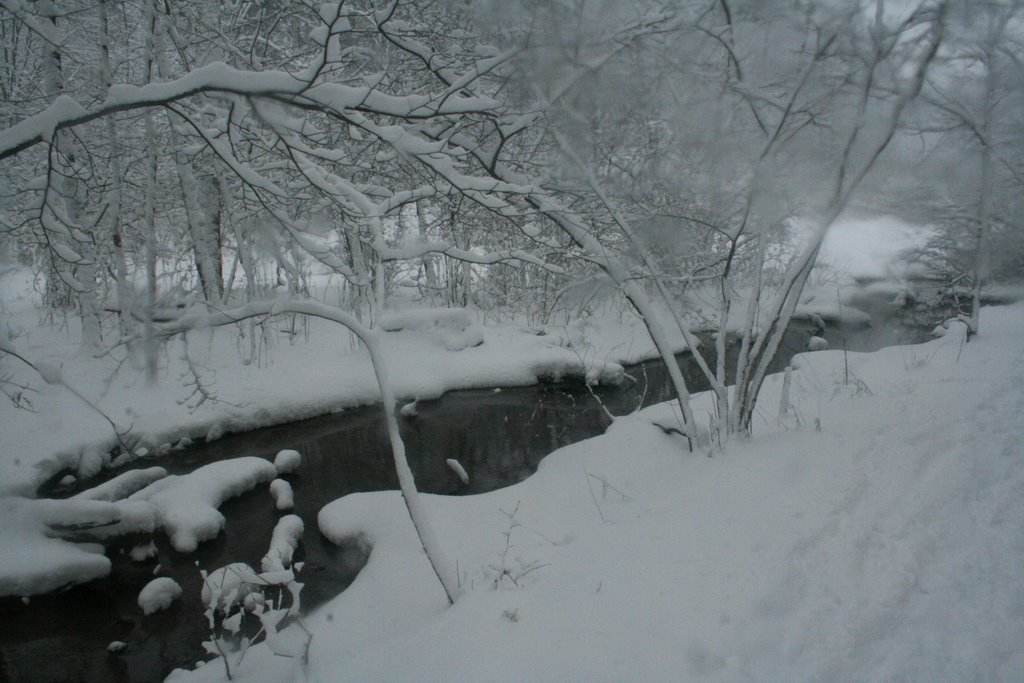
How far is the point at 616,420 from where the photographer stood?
6.63 m

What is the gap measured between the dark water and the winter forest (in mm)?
38

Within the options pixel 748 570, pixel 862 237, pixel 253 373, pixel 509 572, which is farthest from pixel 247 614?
pixel 253 373

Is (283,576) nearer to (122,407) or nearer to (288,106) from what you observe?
(288,106)

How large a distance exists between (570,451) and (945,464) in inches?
136

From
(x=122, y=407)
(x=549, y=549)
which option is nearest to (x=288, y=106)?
(x=549, y=549)

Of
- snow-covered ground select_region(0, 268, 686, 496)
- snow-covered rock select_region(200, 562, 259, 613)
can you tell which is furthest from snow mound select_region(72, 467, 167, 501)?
snow-covered rock select_region(200, 562, 259, 613)

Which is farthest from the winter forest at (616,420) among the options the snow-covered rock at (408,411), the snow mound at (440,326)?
the snow mound at (440,326)

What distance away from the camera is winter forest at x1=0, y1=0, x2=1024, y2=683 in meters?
2.21

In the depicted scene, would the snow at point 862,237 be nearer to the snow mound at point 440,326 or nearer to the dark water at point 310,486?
the dark water at point 310,486

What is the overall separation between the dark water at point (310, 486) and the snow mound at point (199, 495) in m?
0.12

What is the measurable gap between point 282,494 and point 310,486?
55 cm

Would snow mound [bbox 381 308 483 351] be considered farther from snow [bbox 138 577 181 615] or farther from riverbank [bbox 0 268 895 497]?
snow [bbox 138 577 181 615]

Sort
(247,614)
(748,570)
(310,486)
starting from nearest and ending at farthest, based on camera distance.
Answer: (748,570), (247,614), (310,486)

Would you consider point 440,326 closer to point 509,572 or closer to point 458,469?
point 458,469
